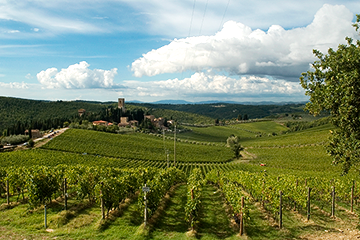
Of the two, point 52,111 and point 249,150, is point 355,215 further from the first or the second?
point 52,111

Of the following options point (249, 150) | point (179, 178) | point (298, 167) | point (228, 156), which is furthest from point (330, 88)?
point (249, 150)

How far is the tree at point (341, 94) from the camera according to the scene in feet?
30.4

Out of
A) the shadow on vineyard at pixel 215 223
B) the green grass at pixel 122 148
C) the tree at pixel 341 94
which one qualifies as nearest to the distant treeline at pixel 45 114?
the green grass at pixel 122 148

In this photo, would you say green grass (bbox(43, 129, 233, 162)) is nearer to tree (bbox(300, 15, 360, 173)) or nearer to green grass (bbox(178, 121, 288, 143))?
green grass (bbox(178, 121, 288, 143))

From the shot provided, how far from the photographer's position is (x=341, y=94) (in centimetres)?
952

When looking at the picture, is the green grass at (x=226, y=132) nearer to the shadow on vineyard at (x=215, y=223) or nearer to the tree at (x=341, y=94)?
the shadow on vineyard at (x=215, y=223)

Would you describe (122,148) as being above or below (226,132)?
above

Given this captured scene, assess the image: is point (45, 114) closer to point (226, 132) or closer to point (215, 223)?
point (226, 132)

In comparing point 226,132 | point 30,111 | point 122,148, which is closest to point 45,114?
point 30,111

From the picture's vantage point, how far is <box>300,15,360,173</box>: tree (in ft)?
30.4

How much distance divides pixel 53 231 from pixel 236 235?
831 cm

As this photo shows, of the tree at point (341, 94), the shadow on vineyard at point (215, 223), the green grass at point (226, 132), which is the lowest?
the green grass at point (226, 132)

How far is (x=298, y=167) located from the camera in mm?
52438

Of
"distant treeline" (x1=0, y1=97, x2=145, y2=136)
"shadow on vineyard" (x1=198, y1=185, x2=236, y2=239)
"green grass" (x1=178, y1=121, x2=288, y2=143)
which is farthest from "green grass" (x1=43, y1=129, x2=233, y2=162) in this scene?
"shadow on vineyard" (x1=198, y1=185, x2=236, y2=239)
